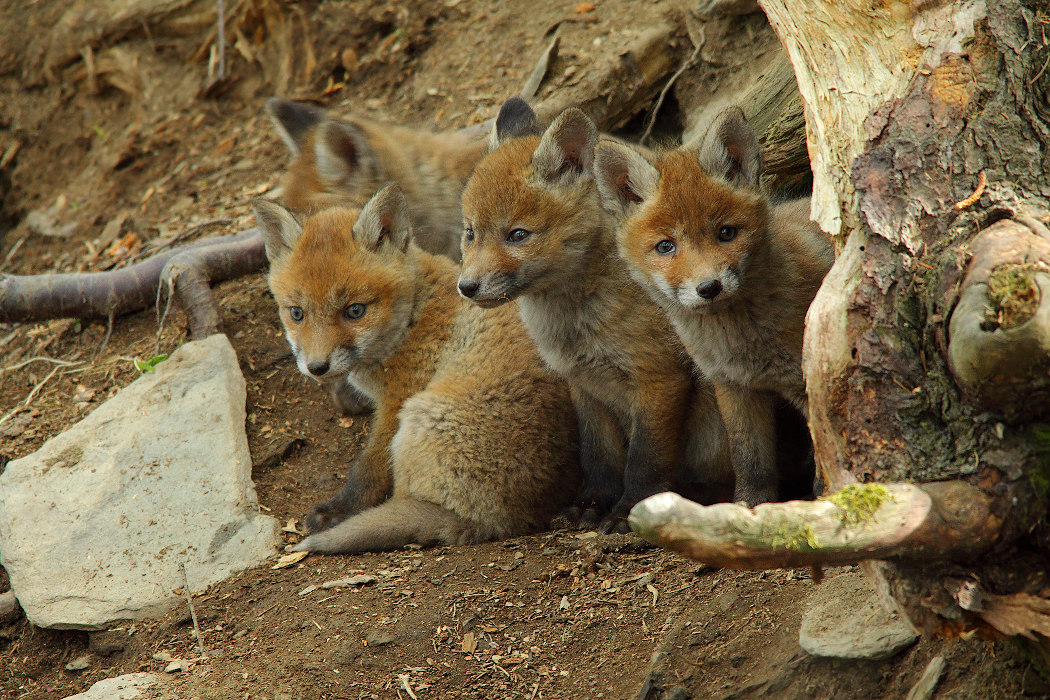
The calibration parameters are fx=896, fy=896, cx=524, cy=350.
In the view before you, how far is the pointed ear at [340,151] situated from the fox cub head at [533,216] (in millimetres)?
1809

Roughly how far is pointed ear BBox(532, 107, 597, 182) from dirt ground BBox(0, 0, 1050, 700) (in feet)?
6.39

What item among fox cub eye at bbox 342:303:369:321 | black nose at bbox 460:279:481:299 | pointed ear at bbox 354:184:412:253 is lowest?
fox cub eye at bbox 342:303:369:321

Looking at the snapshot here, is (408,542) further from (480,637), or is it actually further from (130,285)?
(130,285)

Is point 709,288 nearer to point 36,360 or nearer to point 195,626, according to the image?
point 195,626

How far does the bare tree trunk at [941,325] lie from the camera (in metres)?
2.21

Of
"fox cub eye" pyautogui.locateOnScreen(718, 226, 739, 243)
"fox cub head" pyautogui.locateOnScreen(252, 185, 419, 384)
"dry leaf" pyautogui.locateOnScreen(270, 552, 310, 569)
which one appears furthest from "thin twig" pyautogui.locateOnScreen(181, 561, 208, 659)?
"fox cub eye" pyautogui.locateOnScreen(718, 226, 739, 243)

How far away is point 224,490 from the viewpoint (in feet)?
16.9

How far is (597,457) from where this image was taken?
199 inches

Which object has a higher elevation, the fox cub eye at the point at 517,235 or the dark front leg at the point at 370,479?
the fox cub eye at the point at 517,235

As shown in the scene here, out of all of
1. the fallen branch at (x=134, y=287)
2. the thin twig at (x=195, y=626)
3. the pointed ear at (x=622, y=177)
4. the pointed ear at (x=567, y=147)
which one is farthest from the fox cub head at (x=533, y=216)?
the fallen branch at (x=134, y=287)

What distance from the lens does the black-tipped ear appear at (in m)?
6.46

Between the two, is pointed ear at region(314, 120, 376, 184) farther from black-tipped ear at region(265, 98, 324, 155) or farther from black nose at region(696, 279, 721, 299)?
black nose at region(696, 279, 721, 299)

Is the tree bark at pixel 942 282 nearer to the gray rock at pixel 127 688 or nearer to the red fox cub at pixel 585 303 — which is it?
the red fox cub at pixel 585 303

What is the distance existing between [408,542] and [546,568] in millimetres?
815
